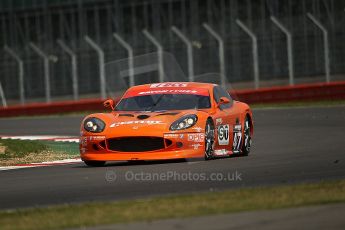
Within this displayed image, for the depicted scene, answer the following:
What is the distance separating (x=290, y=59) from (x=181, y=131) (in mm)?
16988

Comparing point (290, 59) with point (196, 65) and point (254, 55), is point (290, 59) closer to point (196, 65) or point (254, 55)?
point (254, 55)

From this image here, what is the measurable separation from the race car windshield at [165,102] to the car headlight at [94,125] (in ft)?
2.97

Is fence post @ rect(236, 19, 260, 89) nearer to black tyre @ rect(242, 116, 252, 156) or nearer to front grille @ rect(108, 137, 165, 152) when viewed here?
black tyre @ rect(242, 116, 252, 156)

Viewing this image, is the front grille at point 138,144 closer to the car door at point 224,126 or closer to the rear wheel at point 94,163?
the rear wheel at point 94,163

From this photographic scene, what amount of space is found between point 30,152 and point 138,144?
13.6ft

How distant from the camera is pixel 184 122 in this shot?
15336 mm

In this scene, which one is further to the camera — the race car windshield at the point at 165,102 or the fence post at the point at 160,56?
the fence post at the point at 160,56

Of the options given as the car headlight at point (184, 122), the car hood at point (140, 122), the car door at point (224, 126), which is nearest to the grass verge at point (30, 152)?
the car hood at point (140, 122)

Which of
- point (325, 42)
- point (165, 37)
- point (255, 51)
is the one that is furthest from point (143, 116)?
point (165, 37)

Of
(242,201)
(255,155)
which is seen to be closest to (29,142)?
(255,155)

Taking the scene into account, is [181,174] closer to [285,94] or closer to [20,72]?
[285,94]

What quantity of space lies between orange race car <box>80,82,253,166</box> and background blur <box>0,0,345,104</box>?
15272 millimetres

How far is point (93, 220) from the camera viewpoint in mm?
9398

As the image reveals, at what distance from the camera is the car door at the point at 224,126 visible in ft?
52.3
